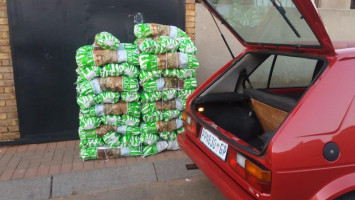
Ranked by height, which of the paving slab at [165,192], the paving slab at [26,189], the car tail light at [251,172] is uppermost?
the car tail light at [251,172]

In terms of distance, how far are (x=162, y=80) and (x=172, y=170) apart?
1.16 metres

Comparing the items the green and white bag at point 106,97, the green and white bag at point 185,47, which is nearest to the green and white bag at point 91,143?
the green and white bag at point 106,97

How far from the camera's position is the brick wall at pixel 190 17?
4.88 meters

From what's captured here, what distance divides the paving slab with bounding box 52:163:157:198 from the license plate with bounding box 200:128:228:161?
1103 mm

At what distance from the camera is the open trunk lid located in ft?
6.70

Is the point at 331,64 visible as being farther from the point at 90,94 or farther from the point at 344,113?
the point at 90,94

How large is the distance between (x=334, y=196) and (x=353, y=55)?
993 millimetres

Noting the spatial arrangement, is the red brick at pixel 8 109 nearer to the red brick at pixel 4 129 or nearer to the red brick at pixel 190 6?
the red brick at pixel 4 129

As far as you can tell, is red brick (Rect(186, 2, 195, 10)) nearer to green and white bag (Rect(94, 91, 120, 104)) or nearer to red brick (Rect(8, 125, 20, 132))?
green and white bag (Rect(94, 91, 120, 104))

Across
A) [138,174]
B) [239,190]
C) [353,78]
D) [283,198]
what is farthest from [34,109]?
[353,78]

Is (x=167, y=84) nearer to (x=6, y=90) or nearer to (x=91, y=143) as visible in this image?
(x=91, y=143)

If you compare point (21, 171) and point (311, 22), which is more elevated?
point (311, 22)

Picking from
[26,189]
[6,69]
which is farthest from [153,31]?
[26,189]

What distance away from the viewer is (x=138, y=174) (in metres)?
3.73
